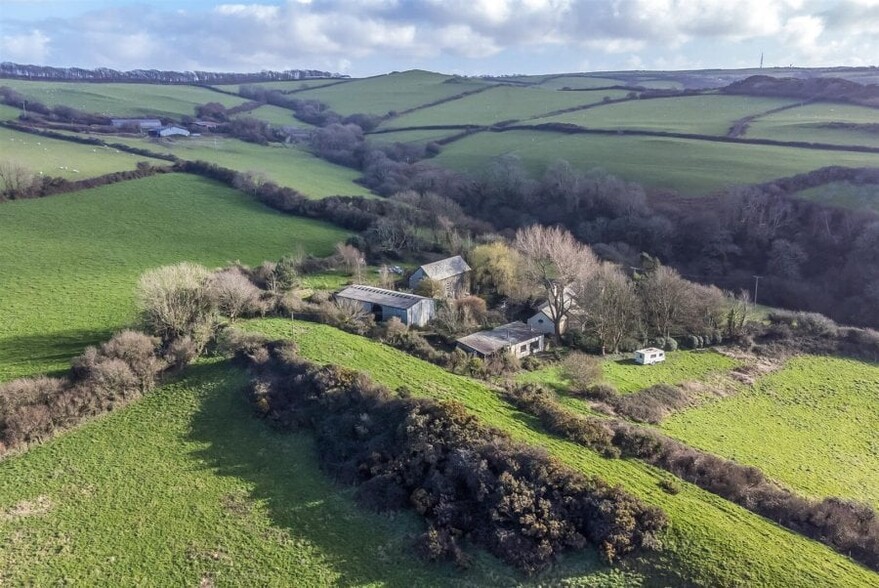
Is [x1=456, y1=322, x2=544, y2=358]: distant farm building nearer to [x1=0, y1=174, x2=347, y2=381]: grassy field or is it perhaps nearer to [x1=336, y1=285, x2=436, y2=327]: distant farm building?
[x1=336, y1=285, x2=436, y2=327]: distant farm building

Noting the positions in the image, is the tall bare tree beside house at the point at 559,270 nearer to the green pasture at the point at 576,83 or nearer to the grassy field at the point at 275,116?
the grassy field at the point at 275,116

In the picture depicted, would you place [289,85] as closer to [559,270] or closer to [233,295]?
[233,295]

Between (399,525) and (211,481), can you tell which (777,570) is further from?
(211,481)

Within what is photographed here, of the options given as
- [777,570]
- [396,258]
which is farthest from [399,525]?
[396,258]

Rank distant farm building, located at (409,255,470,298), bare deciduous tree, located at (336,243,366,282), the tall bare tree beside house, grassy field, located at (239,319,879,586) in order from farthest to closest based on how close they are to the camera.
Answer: bare deciduous tree, located at (336,243,366,282), distant farm building, located at (409,255,470,298), the tall bare tree beside house, grassy field, located at (239,319,879,586)

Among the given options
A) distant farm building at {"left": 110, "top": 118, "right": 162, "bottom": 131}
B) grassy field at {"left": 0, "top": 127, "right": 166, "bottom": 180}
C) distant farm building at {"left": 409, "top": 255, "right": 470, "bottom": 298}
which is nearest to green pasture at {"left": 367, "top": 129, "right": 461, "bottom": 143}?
distant farm building at {"left": 110, "top": 118, "right": 162, "bottom": 131}

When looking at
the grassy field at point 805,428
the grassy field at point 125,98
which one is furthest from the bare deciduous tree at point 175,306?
the grassy field at point 125,98
